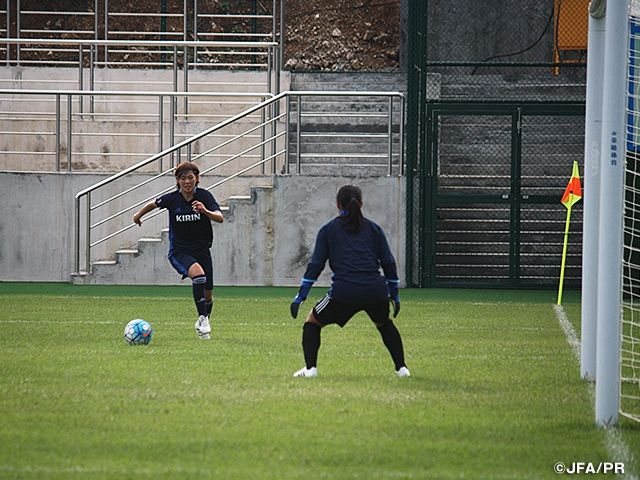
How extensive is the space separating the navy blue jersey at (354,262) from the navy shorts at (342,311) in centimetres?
5

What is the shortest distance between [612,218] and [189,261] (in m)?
5.59

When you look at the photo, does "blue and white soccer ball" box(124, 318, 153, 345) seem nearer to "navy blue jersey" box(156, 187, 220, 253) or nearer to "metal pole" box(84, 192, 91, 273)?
"navy blue jersey" box(156, 187, 220, 253)

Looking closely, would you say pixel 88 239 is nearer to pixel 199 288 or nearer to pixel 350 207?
pixel 199 288

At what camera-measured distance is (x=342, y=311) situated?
288 inches

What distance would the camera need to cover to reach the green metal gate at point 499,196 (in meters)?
17.7

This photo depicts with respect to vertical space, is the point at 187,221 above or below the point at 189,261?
above

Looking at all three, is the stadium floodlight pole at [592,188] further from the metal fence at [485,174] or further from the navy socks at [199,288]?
the metal fence at [485,174]

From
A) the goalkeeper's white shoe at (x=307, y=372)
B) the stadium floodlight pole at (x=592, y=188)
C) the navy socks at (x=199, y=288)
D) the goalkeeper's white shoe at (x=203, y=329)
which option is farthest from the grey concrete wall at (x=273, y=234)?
the stadium floodlight pole at (x=592, y=188)

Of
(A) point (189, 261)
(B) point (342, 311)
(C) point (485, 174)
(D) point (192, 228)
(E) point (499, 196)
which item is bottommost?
(B) point (342, 311)

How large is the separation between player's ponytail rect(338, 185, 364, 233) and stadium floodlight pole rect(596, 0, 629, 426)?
2.06 metres

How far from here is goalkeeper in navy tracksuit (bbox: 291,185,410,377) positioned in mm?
7246

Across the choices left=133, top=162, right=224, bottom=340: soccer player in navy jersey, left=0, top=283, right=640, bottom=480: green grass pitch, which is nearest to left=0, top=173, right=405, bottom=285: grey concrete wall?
left=0, top=283, right=640, bottom=480: green grass pitch

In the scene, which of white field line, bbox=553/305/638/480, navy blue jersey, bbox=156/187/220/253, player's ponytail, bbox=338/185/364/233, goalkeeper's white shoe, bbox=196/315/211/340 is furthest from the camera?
navy blue jersey, bbox=156/187/220/253

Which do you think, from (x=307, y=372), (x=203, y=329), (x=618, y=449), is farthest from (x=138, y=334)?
(x=618, y=449)
